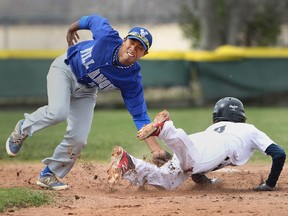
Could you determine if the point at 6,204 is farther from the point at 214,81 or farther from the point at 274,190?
the point at 214,81

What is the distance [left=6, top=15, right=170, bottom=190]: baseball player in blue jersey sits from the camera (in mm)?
7258

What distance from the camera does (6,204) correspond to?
21.2 feet

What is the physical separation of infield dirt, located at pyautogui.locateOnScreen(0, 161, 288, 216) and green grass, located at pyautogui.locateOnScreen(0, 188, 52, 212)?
8 cm

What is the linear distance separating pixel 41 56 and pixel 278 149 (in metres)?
12.7

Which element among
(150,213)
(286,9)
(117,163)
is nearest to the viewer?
(150,213)

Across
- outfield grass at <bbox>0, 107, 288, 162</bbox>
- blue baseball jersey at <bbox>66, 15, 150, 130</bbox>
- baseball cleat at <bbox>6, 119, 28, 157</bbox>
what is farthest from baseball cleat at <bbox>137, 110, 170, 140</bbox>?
outfield grass at <bbox>0, 107, 288, 162</bbox>

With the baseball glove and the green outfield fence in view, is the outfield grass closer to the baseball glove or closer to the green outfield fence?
the green outfield fence

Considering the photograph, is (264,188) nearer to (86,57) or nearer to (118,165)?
(118,165)

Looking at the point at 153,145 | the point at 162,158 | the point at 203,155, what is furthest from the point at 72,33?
the point at 203,155

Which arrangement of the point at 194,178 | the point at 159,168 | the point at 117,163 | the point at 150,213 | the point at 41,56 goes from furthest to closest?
1. the point at 41,56
2. the point at 194,178
3. the point at 159,168
4. the point at 117,163
5. the point at 150,213

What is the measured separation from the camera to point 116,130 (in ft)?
47.4

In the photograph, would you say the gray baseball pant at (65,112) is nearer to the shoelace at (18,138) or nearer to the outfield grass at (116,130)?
the shoelace at (18,138)

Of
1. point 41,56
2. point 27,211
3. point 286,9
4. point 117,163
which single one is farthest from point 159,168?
point 286,9

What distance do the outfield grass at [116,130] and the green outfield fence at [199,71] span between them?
1.85 ft
